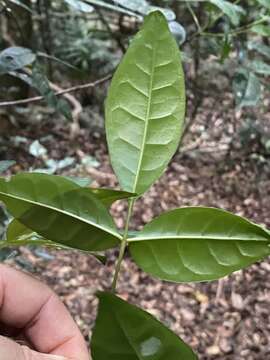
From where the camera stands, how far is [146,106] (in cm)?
41

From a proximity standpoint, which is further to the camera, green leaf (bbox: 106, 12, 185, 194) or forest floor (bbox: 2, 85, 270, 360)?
forest floor (bbox: 2, 85, 270, 360)

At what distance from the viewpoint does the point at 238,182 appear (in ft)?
8.75

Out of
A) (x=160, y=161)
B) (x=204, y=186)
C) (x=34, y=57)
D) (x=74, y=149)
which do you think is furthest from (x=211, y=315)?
(x=160, y=161)

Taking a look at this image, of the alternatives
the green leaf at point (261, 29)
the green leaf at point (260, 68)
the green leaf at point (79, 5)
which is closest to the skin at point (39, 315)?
the green leaf at point (79, 5)

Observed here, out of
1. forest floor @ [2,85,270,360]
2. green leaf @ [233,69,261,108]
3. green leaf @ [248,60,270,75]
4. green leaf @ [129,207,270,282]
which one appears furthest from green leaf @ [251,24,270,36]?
green leaf @ [129,207,270,282]

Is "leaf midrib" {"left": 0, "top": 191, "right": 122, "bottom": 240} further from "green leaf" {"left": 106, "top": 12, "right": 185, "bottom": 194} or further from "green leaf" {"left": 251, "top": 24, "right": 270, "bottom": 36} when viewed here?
"green leaf" {"left": 251, "top": 24, "right": 270, "bottom": 36}

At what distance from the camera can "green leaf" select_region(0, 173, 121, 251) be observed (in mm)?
374

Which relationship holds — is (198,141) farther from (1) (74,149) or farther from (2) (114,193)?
(2) (114,193)

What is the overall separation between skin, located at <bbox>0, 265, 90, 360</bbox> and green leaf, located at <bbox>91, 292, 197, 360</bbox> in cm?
14

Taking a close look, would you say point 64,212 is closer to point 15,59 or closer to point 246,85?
Result: point 15,59

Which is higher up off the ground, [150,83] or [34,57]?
[150,83]

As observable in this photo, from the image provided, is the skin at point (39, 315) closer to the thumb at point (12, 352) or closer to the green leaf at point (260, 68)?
the thumb at point (12, 352)

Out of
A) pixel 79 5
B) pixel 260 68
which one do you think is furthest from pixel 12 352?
pixel 260 68

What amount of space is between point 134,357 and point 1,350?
9 centimetres
